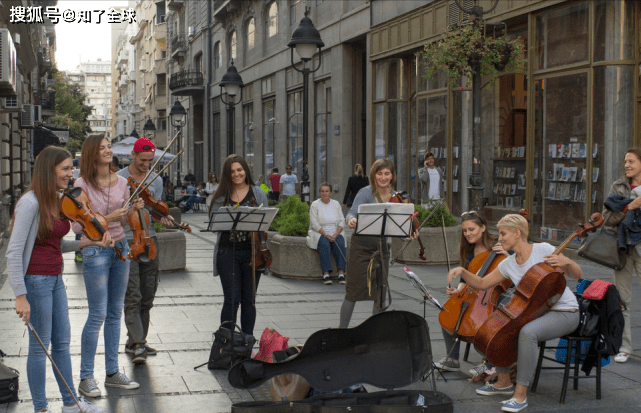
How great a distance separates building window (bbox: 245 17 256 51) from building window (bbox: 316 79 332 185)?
30.5 feet

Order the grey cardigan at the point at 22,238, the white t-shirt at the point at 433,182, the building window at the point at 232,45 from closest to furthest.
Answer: the grey cardigan at the point at 22,238 → the white t-shirt at the point at 433,182 → the building window at the point at 232,45

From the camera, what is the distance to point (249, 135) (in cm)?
3609

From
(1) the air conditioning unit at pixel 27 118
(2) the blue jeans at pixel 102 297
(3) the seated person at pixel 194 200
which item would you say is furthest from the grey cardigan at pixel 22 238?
(3) the seated person at pixel 194 200

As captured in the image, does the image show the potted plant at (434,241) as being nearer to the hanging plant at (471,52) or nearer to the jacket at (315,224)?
the jacket at (315,224)

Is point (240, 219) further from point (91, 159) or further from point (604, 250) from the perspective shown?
point (604, 250)

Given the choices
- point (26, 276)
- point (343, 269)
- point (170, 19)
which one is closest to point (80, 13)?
point (343, 269)

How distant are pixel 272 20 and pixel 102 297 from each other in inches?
1088

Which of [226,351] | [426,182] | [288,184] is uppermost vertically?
[426,182]

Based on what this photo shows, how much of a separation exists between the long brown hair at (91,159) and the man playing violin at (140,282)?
0.87 meters

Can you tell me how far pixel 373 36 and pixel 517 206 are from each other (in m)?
8.31

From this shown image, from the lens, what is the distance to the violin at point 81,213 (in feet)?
16.3

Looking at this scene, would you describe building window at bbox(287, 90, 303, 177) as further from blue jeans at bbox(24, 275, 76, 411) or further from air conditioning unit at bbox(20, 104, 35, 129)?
blue jeans at bbox(24, 275, 76, 411)

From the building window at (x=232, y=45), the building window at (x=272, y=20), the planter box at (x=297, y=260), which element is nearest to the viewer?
the planter box at (x=297, y=260)

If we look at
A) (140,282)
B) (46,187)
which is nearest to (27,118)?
(140,282)
